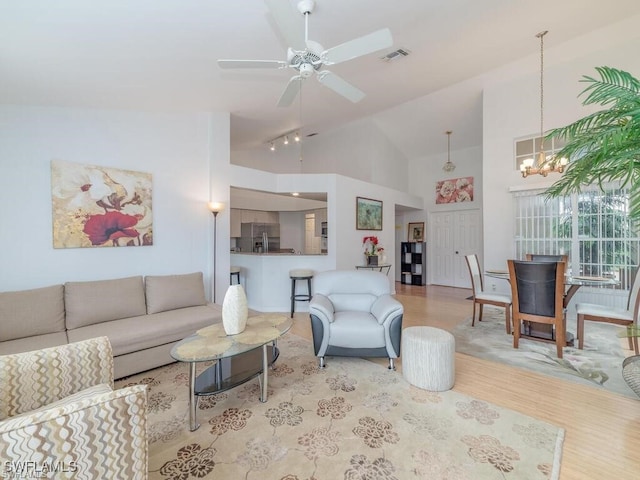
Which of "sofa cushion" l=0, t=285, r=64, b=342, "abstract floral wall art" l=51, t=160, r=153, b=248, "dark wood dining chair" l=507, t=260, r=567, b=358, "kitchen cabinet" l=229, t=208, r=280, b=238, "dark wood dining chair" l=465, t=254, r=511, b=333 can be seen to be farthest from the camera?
"kitchen cabinet" l=229, t=208, r=280, b=238

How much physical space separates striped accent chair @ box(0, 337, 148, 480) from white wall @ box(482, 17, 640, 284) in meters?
5.73

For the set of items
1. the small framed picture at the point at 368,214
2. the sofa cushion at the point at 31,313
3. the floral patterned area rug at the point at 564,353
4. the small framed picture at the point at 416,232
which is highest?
the small framed picture at the point at 368,214

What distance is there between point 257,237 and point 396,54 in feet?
17.8

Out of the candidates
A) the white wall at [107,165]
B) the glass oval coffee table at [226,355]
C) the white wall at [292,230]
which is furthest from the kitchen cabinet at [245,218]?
the glass oval coffee table at [226,355]

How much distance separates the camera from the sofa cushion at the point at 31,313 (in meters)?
2.45

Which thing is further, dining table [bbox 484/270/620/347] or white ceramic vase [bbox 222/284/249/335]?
dining table [bbox 484/270/620/347]

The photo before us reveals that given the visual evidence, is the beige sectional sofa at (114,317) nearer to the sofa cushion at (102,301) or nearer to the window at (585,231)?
the sofa cushion at (102,301)

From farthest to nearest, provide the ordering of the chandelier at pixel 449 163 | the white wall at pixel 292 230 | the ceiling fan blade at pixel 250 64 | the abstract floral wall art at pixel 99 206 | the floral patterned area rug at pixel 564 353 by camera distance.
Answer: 1. the white wall at pixel 292 230
2. the chandelier at pixel 449 163
3. the abstract floral wall art at pixel 99 206
4. the floral patterned area rug at pixel 564 353
5. the ceiling fan blade at pixel 250 64

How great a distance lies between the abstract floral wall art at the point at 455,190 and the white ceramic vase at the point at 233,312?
686 centimetres

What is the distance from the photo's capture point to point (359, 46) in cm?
205

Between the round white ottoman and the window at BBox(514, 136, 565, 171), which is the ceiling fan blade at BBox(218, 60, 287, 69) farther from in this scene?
the window at BBox(514, 136, 565, 171)

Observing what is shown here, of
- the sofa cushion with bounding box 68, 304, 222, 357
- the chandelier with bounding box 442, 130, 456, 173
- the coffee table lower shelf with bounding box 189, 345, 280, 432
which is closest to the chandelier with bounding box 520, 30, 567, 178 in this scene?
the chandelier with bounding box 442, 130, 456, 173

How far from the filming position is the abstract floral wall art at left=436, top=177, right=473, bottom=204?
728 centimetres

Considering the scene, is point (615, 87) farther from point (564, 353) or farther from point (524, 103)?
point (524, 103)
